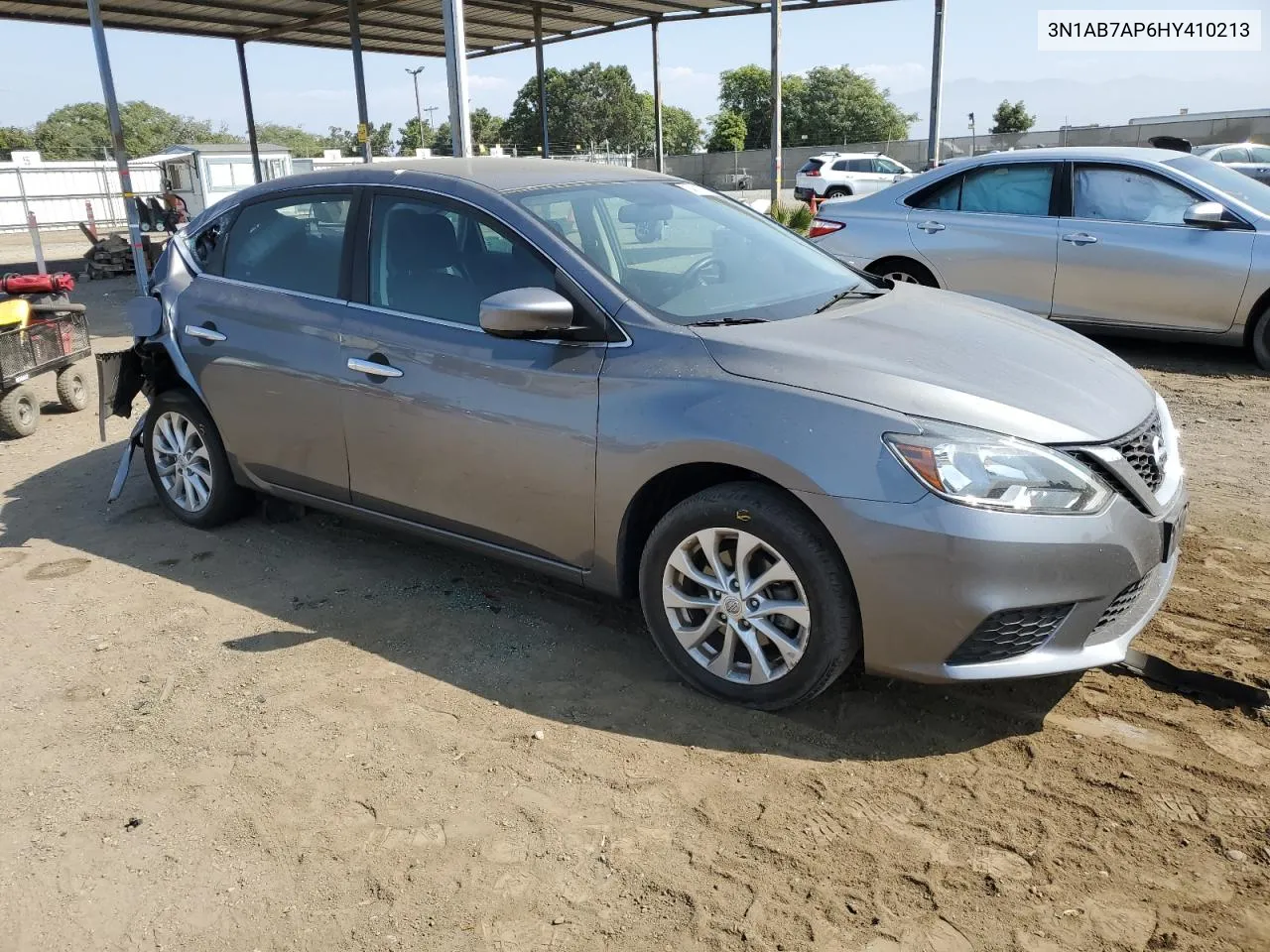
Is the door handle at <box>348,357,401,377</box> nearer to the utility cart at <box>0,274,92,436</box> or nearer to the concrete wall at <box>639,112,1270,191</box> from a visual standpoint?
the utility cart at <box>0,274,92,436</box>

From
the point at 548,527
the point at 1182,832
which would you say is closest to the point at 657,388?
the point at 548,527

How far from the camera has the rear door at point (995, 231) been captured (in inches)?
316

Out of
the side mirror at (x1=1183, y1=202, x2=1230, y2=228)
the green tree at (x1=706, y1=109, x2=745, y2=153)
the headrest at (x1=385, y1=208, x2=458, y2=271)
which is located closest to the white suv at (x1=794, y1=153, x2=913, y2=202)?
the side mirror at (x1=1183, y1=202, x2=1230, y2=228)

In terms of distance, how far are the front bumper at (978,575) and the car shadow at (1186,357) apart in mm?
5209

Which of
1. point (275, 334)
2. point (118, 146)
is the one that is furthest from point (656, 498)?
point (118, 146)

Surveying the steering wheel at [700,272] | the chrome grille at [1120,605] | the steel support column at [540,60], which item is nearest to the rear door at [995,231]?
the steering wheel at [700,272]

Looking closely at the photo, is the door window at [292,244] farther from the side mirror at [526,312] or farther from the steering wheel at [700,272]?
the steering wheel at [700,272]

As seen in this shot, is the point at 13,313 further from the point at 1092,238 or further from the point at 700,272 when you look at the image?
the point at 1092,238

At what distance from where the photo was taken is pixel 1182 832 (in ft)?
8.69

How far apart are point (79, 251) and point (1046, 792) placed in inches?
1162

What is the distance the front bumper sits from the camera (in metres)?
2.78

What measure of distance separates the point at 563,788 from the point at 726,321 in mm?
1634

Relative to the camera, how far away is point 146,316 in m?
4.98

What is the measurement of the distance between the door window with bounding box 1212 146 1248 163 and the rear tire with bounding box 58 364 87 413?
22382 millimetres
